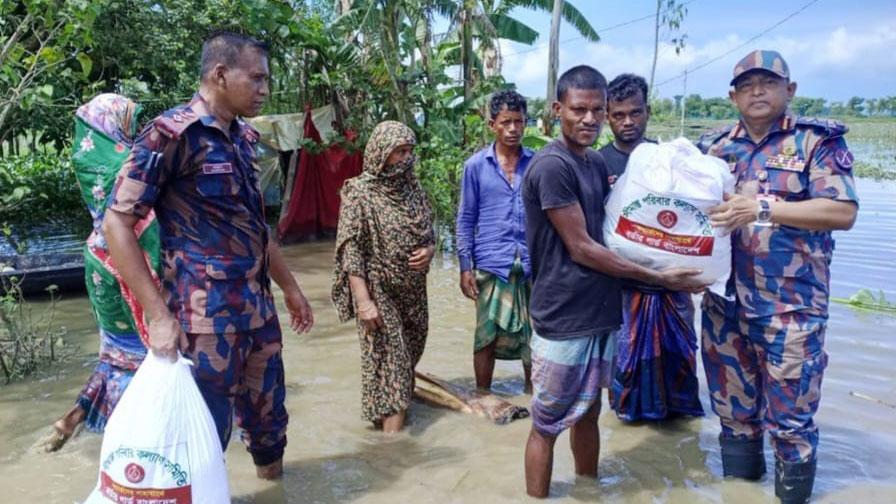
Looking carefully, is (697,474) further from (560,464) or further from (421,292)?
(421,292)

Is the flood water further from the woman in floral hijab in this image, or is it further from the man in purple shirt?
the man in purple shirt

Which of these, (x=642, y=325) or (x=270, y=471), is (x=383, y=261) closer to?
(x=270, y=471)

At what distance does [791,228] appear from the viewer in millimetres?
2775

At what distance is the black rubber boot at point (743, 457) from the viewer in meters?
3.19

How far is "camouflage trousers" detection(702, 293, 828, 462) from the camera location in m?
2.79

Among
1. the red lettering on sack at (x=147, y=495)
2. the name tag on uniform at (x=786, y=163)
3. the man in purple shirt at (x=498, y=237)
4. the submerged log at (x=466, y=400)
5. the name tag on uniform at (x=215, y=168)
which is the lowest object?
the submerged log at (x=466, y=400)

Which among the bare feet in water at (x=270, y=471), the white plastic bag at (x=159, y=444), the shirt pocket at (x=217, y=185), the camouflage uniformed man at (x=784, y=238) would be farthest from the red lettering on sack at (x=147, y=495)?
the camouflage uniformed man at (x=784, y=238)

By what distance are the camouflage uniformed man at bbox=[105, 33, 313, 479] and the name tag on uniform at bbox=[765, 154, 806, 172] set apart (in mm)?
1982

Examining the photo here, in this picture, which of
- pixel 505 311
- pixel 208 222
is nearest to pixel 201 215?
pixel 208 222

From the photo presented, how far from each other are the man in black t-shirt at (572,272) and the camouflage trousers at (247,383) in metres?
1.08

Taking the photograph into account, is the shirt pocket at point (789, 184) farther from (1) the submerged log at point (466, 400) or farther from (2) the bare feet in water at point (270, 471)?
(2) the bare feet in water at point (270, 471)

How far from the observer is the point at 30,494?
3.14 meters

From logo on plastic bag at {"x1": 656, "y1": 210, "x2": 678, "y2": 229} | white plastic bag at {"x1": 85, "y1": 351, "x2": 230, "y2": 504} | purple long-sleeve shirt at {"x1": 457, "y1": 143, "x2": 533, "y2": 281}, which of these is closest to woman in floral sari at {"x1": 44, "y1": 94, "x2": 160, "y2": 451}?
white plastic bag at {"x1": 85, "y1": 351, "x2": 230, "y2": 504}

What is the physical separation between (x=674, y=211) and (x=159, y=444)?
1993mm
